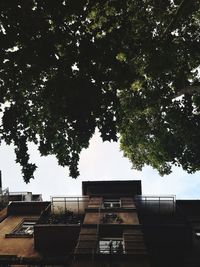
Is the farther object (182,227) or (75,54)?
(182,227)

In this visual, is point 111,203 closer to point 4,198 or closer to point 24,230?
point 24,230

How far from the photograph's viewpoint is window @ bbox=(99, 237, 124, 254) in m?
13.8

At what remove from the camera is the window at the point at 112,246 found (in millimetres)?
13750

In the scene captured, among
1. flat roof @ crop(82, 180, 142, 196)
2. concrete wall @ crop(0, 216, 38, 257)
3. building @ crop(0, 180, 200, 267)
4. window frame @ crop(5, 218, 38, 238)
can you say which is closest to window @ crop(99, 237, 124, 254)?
building @ crop(0, 180, 200, 267)

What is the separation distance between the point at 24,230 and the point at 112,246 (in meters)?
6.98

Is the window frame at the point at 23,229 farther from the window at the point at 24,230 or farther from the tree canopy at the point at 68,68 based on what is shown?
the tree canopy at the point at 68,68

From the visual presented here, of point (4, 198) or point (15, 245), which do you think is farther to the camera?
point (4, 198)

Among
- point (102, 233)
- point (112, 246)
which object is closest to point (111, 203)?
point (102, 233)

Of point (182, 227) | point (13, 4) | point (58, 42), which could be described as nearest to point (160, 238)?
point (182, 227)

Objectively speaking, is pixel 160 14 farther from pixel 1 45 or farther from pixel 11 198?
pixel 11 198

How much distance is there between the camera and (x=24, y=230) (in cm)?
1930

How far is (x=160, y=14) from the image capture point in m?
17.5

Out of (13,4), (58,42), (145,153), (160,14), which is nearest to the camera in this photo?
(13,4)

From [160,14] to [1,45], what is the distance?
10.5 meters
